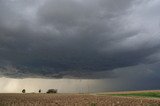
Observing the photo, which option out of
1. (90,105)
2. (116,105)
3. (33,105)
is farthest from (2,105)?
(116,105)

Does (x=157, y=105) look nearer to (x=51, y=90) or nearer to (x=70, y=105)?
(x=70, y=105)

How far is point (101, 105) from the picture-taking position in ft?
160

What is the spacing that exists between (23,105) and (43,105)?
3.22m

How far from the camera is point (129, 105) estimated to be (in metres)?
49.2

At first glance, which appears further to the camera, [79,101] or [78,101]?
[79,101]

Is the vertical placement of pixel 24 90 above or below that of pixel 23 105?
above

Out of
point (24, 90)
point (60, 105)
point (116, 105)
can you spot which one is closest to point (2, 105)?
point (60, 105)

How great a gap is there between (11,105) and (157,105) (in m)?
23.5

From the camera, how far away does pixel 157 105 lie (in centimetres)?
4916

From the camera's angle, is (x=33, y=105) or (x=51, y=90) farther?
(x=51, y=90)

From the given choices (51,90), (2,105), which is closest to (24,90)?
(51,90)

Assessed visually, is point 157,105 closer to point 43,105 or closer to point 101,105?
point 101,105

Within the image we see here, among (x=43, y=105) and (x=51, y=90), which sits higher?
(x=51, y=90)

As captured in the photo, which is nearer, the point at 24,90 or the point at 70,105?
the point at 70,105
